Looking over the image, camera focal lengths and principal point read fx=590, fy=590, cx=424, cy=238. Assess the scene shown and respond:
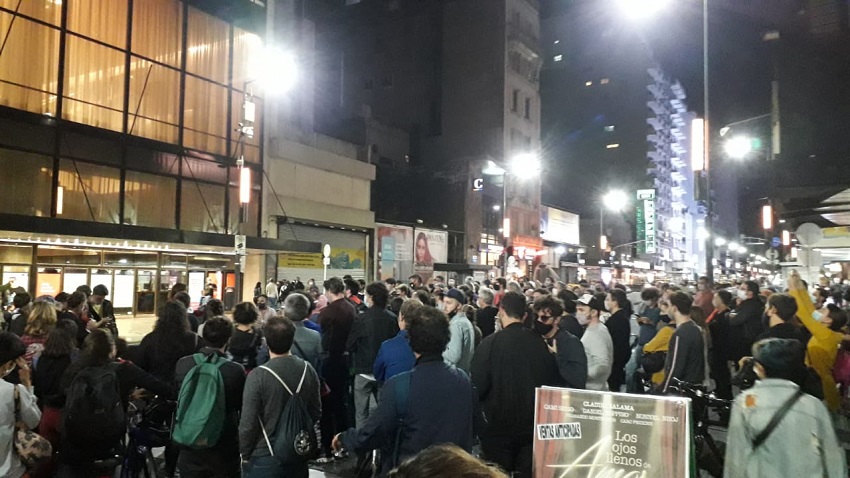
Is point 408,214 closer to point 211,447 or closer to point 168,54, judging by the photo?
point 168,54

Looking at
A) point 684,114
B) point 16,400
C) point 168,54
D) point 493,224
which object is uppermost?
point 684,114

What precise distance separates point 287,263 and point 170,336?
22603 mm

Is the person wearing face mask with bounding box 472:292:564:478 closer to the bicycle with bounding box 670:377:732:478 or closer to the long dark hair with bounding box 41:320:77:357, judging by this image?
the bicycle with bounding box 670:377:732:478

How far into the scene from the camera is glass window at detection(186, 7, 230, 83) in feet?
84.1

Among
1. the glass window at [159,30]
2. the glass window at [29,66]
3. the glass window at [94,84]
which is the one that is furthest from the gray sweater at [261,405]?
the glass window at [159,30]

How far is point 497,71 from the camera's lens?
4991 centimetres

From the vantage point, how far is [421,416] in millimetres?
3719

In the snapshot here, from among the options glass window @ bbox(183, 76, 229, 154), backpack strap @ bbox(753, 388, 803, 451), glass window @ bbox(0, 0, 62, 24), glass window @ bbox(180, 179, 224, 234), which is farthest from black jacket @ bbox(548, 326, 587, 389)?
glass window @ bbox(183, 76, 229, 154)

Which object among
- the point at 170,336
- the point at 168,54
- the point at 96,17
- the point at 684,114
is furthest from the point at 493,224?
the point at 684,114

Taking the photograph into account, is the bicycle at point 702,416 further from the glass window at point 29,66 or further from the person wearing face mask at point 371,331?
the glass window at point 29,66

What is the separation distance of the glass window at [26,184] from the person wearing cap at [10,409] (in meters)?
18.0

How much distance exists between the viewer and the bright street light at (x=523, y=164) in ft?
163

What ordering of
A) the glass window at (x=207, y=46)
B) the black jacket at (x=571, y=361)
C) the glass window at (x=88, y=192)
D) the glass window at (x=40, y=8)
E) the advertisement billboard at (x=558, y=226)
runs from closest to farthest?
1. the black jacket at (x=571, y=361)
2. the glass window at (x=40, y=8)
3. the glass window at (x=88, y=192)
4. the glass window at (x=207, y=46)
5. the advertisement billboard at (x=558, y=226)

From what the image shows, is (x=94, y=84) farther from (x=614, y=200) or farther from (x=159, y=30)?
(x=614, y=200)
